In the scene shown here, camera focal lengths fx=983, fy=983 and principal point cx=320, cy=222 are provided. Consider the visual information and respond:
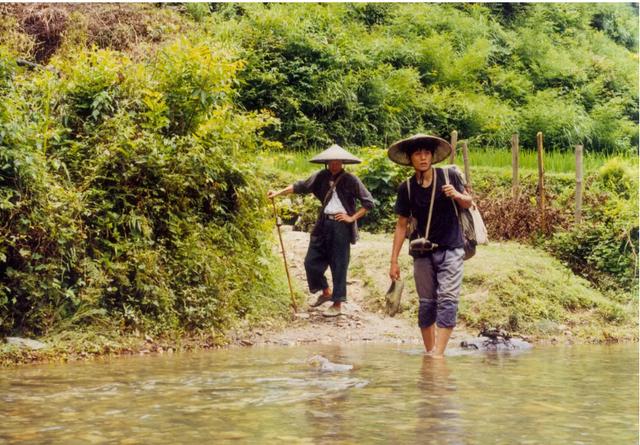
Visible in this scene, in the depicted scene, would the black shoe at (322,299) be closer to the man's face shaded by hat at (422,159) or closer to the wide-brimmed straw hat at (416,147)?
the wide-brimmed straw hat at (416,147)

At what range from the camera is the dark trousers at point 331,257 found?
1128cm

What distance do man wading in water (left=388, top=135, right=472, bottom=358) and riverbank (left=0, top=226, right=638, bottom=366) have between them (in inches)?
81.8

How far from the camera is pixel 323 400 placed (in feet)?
21.1

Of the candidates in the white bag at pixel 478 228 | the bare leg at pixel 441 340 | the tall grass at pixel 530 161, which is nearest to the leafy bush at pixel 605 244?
the tall grass at pixel 530 161

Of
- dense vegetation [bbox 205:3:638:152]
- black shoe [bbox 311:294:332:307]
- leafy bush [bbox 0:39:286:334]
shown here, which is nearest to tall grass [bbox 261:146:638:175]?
dense vegetation [bbox 205:3:638:152]

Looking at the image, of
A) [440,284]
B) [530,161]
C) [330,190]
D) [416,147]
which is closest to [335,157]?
[330,190]

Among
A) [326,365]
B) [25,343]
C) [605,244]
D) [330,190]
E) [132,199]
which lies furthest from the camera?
[605,244]

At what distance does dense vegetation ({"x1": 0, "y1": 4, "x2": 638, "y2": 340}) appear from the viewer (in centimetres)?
931

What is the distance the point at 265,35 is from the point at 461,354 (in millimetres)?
13189

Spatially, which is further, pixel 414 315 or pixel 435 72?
pixel 435 72

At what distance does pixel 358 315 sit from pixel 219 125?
9.30 ft

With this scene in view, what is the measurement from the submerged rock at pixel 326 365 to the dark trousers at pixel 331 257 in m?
3.02

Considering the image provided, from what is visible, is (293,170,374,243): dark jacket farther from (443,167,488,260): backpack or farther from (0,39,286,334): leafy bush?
(443,167,488,260): backpack

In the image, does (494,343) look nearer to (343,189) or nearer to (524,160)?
(343,189)
